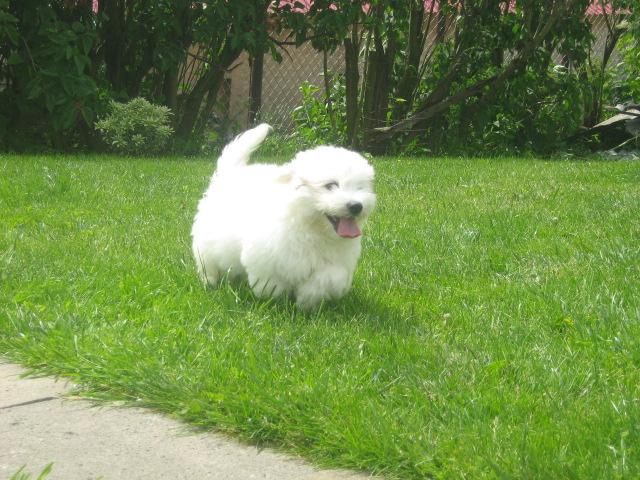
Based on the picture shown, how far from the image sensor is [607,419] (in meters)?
2.75

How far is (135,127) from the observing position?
10742mm

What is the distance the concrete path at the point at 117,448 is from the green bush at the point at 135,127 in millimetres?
7723

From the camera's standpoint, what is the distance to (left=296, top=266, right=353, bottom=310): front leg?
13.1ft

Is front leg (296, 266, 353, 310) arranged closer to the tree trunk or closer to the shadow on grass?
the shadow on grass

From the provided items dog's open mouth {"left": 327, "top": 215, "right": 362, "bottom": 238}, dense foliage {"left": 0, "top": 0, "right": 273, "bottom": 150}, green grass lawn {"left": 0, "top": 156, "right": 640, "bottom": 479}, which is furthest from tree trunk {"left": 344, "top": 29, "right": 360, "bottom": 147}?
dog's open mouth {"left": 327, "top": 215, "right": 362, "bottom": 238}

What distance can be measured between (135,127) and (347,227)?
7.31 meters

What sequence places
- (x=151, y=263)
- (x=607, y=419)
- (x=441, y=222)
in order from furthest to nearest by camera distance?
(x=441, y=222) < (x=151, y=263) < (x=607, y=419)

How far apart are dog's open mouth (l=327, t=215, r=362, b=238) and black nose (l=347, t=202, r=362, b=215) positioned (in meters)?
0.07

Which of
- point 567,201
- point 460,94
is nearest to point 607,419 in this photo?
point 567,201

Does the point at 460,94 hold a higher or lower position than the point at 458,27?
lower

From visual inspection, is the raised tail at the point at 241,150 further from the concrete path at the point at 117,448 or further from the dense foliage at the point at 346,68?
the dense foliage at the point at 346,68

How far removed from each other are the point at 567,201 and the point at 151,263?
133 inches

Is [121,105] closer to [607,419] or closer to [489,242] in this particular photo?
[489,242]

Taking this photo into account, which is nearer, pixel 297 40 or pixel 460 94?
pixel 297 40
